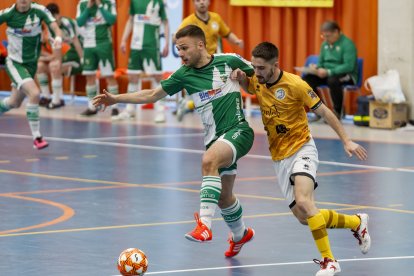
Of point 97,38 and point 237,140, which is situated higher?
point 237,140

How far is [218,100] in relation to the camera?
1049cm

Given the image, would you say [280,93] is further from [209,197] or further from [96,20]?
[96,20]

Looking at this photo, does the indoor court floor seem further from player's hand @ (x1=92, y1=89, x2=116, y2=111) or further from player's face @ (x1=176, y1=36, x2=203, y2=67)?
player's face @ (x1=176, y1=36, x2=203, y2=67)

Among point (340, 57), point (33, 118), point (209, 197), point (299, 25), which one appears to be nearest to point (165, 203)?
point (209, 197)

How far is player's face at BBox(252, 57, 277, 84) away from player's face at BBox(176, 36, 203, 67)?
0.56 metres

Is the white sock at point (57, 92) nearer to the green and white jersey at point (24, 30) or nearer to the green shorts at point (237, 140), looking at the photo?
the green and white jersey at point (24, 30)

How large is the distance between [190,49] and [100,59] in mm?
13736

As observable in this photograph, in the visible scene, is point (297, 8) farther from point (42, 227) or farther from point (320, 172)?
point (42, 227)

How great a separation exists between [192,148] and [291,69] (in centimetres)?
598

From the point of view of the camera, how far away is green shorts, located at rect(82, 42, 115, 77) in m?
23.9

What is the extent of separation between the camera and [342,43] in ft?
72.2

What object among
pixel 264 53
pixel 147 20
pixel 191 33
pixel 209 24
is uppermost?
pixel 191 33

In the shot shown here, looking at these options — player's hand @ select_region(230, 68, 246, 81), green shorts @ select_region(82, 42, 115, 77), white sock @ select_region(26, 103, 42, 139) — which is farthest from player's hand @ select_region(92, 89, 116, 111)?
green shorts @ select_region(82, 42, 115, 77)

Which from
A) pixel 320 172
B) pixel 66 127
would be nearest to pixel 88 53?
pixel 66 127
